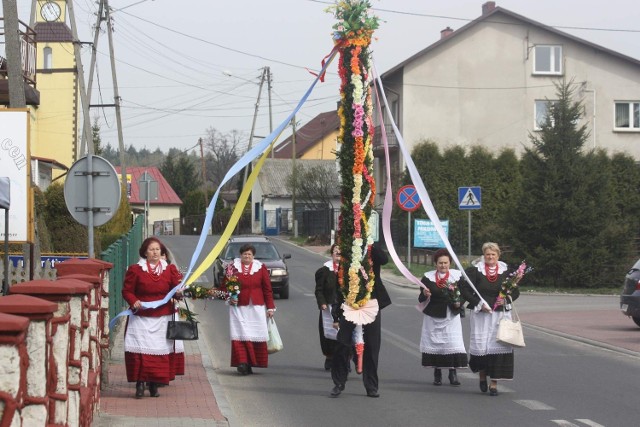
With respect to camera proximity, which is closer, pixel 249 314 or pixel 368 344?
pixel 368 344

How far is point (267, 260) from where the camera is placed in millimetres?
26734

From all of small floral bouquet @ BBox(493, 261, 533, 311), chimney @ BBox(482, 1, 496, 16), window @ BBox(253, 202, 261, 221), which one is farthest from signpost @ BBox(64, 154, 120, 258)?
window @ BBox(253, 202, 261, 221)

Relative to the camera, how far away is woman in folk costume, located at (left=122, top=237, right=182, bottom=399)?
35.5 feet

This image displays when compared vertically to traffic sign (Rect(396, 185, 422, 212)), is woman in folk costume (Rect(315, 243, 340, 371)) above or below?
below

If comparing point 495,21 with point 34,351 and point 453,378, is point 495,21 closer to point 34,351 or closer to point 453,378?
point 453,378

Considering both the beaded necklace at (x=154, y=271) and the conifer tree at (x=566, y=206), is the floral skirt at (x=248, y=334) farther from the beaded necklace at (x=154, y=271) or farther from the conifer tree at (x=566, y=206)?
the conifer tree at (x=566, y=206)

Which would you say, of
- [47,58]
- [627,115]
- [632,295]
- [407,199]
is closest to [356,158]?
[632,295]

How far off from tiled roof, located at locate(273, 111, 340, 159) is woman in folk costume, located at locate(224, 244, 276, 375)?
77439mm

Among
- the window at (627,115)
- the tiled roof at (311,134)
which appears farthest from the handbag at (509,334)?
the tiled roof at (311,134)

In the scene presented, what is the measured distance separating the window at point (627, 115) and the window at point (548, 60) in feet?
11.8

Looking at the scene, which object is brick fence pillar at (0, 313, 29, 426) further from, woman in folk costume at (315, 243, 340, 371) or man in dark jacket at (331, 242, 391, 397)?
woman in folk costume at (315, 243, 340, 371)

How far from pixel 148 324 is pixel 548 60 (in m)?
41.5

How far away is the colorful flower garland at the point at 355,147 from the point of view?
11031mm

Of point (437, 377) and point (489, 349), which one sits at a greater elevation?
point (489, 349)
